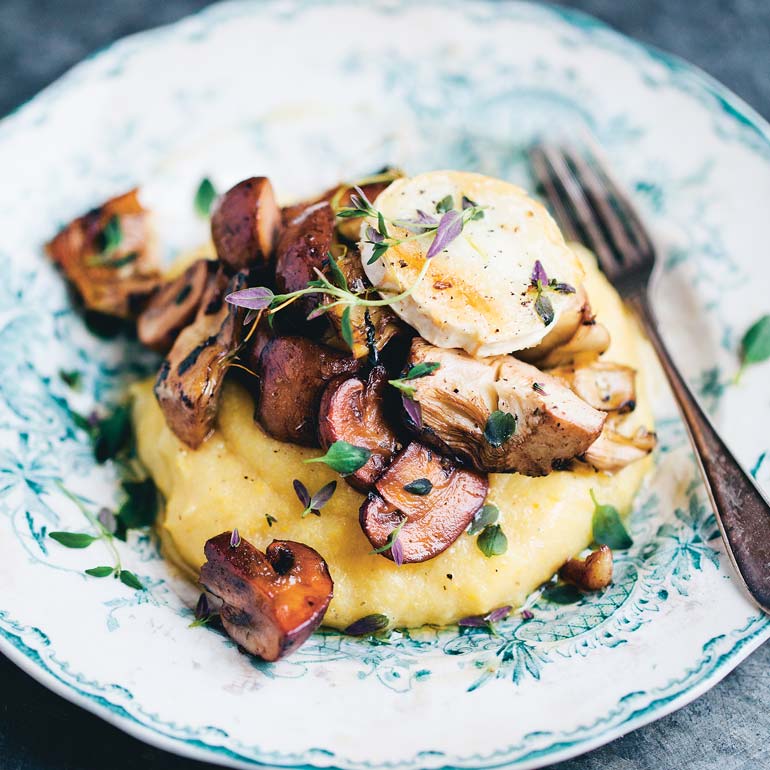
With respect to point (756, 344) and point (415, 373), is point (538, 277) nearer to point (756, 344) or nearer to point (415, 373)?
point (415, 373)

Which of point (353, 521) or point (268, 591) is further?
point (353, 521)

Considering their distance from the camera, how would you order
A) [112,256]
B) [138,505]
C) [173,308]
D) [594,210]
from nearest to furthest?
[138,505], [173,308], [112,256], [594,210]

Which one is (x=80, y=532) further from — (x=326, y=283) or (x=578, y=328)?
(x=578, y=328)

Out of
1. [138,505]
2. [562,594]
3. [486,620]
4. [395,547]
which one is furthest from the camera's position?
[138,505]

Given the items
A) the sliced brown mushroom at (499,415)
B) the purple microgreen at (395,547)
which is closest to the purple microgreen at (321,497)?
the purple microgreen at (395,547)

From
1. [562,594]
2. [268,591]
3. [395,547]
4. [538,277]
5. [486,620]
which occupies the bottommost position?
[562,594]

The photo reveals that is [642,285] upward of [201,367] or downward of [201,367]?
downward

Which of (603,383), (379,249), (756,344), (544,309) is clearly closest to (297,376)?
(379,249)

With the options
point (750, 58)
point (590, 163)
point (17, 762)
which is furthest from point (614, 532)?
point (750, 58)
